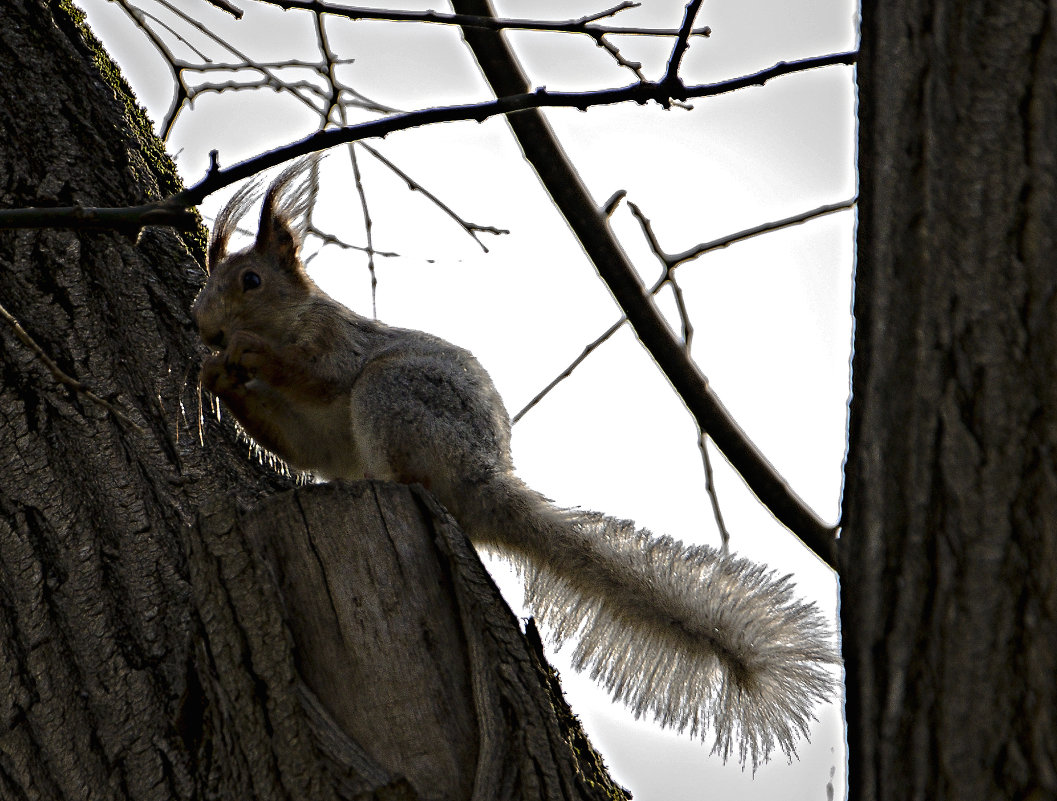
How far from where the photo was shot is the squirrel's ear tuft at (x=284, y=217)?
3.63 metres

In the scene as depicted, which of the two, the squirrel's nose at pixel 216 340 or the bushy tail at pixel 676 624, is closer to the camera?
the bushy tail at pixel 676 624

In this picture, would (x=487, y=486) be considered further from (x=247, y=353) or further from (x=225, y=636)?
(x=225, y=636)

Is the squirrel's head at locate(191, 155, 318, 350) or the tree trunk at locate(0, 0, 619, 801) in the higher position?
the squirrel's head at locate(191, 155, 318, 350)

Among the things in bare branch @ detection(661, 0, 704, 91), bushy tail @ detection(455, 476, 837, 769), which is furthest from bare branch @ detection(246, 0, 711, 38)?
bushy tail @ detection(455, 476, 837, 769)

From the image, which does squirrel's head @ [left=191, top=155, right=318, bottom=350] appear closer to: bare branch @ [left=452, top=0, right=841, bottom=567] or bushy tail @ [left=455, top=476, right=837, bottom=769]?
bare branch @ [left=452, top=0, right=841, bottom=567]

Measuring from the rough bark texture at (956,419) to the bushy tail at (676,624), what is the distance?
3.09 feet

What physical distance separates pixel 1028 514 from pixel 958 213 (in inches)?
13.2

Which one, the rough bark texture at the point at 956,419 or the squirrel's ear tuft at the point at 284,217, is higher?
the squirrel's ear tuft at the point at 284,217

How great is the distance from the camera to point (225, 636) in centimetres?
183

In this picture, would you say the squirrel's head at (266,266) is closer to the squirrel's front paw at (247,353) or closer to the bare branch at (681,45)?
the squirrel's front paw at (247,353)

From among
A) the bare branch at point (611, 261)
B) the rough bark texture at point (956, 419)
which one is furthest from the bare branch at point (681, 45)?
the bare branch at point (611, 261)

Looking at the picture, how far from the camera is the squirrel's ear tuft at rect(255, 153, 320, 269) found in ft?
11.9

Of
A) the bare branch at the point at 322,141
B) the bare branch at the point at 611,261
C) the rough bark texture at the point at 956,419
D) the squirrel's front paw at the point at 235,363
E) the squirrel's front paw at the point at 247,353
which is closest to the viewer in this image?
the rough bark texture at the point at 956,419

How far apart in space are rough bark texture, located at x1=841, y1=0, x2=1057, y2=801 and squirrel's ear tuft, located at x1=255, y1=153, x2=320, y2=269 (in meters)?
2.55
